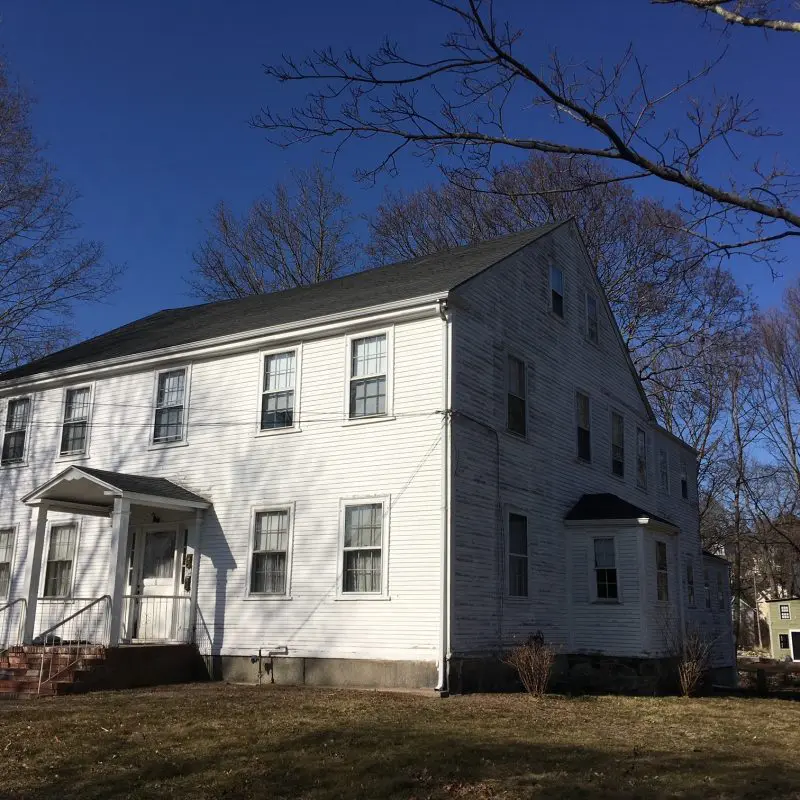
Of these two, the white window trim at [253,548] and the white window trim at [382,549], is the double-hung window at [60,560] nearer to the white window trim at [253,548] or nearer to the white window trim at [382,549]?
the white window trim at [253,548]

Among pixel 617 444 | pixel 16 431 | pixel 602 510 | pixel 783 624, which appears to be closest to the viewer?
pixel 602 510

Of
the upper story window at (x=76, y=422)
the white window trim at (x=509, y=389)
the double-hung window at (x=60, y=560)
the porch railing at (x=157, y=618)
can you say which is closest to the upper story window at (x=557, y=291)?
the white window trim at (x=509, y=389)

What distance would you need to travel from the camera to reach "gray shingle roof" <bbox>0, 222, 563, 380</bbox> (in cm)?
1595

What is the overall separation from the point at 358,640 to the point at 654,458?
11.9 meters

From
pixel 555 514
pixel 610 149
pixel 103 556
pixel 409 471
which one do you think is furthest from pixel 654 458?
pixel 610 149

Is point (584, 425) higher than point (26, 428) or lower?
higher

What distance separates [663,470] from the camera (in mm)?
23656

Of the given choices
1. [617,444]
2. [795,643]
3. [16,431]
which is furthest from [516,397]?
[795,643]

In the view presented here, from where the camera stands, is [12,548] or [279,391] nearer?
[279,391]

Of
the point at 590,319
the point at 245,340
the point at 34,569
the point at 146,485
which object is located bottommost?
the point at 34,569

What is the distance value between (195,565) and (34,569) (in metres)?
2.93

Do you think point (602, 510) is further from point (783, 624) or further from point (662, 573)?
point (783, 624)

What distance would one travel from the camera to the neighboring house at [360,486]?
549 inches

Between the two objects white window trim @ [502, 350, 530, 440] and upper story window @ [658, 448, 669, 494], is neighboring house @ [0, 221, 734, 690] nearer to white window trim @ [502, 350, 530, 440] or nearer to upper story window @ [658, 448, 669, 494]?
white window trim @ [502, 350, 530, 440]
